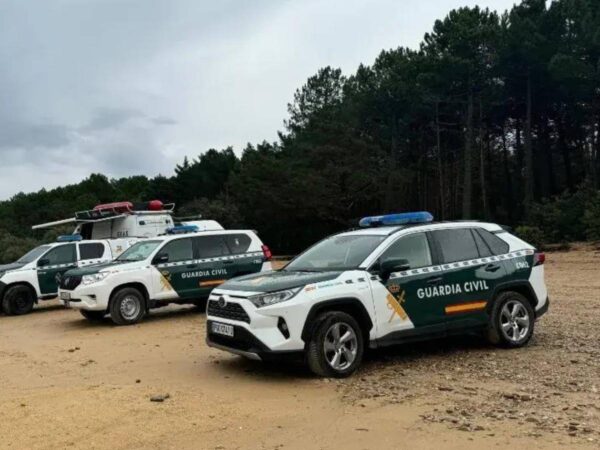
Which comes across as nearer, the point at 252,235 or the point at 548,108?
the point at 252,235

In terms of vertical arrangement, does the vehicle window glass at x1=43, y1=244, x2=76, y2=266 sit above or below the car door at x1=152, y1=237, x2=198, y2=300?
above

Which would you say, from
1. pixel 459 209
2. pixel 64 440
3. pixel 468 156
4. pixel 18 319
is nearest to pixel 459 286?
pixel 64 440

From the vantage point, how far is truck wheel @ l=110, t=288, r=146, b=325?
41.5 ft

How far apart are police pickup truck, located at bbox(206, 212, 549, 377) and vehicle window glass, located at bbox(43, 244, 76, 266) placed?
32.1 ft

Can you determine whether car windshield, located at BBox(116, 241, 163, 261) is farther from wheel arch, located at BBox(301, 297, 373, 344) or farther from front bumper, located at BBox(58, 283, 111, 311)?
wheel arch, located at BBox(301, 297, 373, 344)

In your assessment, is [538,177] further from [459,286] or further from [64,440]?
[64,440]

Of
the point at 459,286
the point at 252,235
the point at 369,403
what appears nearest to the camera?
the point at 369,403

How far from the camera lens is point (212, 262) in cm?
1375

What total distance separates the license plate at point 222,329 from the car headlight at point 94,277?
5581 mm

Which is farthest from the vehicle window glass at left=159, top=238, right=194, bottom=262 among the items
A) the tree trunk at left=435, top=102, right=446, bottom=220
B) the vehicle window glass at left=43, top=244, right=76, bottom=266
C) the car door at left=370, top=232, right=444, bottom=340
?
the tree trunk at left=435, top=102, right=446, bottom=220

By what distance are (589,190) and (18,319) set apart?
95.5ft

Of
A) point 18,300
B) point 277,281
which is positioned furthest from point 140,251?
point 277,281

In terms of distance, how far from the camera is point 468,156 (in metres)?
43.9

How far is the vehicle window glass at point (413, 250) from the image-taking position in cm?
791
